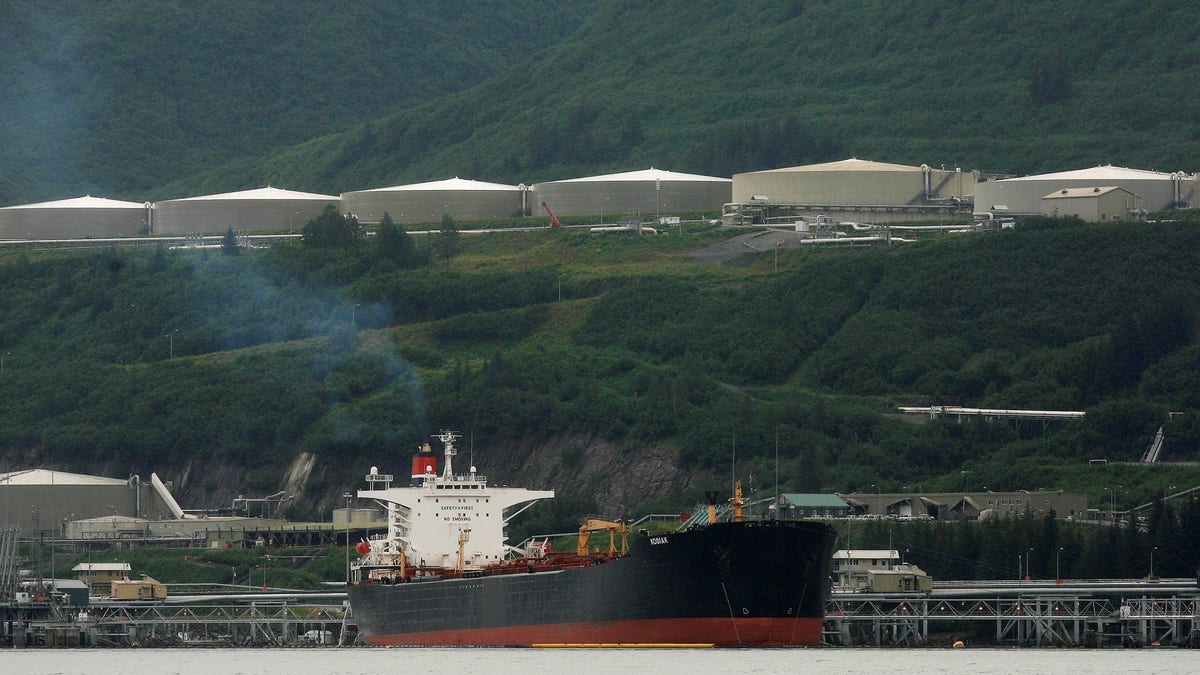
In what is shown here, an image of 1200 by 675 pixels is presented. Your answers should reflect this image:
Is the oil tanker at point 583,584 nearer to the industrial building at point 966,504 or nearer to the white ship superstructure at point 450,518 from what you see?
the white ship superstructure at point 450,518

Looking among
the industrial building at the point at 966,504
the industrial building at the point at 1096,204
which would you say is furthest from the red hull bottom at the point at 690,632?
the industrial building at the point at 1096,204

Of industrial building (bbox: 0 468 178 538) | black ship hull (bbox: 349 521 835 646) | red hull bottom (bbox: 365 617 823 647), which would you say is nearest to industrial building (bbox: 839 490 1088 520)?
red hull bottom (bbox: 365 617 823 647)

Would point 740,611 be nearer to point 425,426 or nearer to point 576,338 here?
point 425,426

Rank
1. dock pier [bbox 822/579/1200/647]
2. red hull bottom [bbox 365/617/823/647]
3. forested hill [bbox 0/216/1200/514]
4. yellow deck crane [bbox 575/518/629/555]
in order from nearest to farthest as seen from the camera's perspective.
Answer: red hull bottom [bbox 365/617/823/647] → yellow deck crane [bbox 575/518/629/555] → dock pier [bbox 822/579/1200/647] → forested hill [bbox 0/216/1200/514]

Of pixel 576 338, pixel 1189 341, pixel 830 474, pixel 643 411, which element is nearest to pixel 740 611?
pixel 830 474
